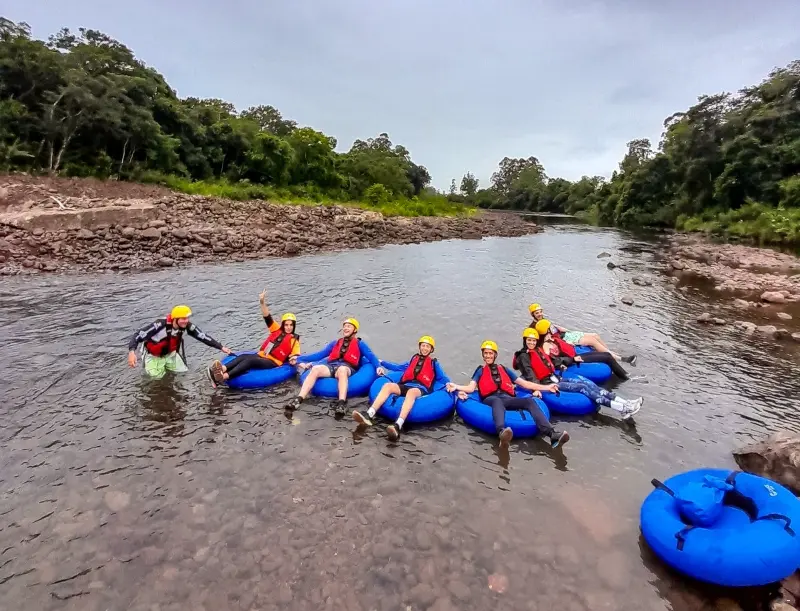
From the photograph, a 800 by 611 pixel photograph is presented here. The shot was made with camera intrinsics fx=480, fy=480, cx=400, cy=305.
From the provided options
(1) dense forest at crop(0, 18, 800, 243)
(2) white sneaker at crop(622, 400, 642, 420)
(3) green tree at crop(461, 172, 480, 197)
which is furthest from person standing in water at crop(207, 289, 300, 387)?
(3) green tree at crop(461, 172, 480, 197)

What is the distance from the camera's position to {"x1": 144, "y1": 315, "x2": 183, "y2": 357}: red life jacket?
8.75 m

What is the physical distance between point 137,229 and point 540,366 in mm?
18569

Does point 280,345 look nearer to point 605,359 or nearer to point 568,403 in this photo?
point 568,403

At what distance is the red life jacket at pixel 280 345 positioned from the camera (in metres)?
8.86

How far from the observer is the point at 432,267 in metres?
22.3

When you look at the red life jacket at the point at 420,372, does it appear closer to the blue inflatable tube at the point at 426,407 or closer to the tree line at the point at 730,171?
the blue inflatable tube at the point at 426,407

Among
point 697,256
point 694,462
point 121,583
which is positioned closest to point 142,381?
point 121,583

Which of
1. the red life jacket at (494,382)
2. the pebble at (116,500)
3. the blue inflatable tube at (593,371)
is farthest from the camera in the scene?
the blue inflatable tube at (593,371)

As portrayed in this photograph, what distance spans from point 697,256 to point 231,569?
28809 mm

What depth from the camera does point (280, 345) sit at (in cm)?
888

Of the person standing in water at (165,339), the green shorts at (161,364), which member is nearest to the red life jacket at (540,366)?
the person standing in water at (165,339)

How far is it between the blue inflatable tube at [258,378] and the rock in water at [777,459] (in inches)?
282

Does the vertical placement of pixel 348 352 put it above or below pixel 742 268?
below

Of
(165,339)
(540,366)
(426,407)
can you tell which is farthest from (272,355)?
(540,366)
